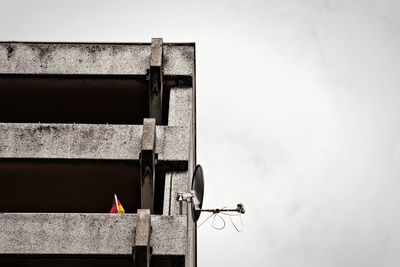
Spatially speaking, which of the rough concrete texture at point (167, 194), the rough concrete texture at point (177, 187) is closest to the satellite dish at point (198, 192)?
the rough concrete texture at point (177, 187)

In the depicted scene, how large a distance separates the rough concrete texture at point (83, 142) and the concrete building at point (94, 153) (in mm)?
27

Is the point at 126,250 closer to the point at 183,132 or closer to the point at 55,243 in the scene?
the point at 55,243

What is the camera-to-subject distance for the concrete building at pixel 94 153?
13.2m

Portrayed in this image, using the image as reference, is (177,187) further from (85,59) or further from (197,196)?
(85,59)

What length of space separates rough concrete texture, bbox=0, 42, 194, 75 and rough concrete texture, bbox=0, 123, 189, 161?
2.65 m

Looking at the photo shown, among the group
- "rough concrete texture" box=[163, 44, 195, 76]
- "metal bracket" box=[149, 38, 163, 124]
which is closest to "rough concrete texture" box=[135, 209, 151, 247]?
"metal bracket" box=[149, 38, 163, 124]

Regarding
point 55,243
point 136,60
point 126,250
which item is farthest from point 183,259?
point 136,60

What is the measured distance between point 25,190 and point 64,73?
3.85 meters

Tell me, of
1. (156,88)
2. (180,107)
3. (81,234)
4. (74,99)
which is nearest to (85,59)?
(74,99)

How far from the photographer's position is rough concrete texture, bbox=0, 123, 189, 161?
14.9 metres

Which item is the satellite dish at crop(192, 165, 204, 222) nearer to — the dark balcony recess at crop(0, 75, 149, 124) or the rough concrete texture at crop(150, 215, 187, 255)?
the rough concrete texture at crop(150, 215, 187, 255)

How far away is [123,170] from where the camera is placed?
602 inches

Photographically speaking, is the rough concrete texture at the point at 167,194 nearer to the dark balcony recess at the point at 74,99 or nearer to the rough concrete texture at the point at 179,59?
the dark balcony recess at the point at 74,99

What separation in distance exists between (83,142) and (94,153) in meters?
0.46
